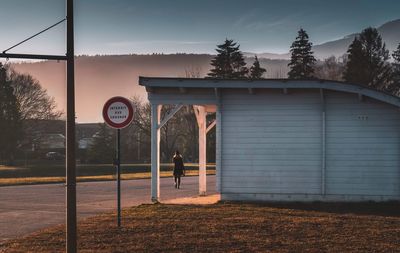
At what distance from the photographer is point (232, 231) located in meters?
11.5

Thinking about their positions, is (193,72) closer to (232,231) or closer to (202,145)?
(202,145)

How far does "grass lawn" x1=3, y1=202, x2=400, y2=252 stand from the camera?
9.96m

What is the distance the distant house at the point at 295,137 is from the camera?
1698 cm

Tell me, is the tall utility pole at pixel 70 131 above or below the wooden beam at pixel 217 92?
below

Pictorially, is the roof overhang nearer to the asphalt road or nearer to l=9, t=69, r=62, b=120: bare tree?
the asphalt road

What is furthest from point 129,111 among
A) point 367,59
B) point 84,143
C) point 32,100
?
point 84,143

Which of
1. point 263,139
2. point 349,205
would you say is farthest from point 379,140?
point 263,139

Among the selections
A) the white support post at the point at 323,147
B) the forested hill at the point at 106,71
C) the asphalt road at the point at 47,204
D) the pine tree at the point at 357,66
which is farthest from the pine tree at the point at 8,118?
the forested hill at the point at 106,71

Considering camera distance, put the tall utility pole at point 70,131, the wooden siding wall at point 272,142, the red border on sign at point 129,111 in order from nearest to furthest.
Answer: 1. the tall utility pole at point 70,131
2. the red border on sign at point 129,111
3. the wooden siding wall at point 272,142

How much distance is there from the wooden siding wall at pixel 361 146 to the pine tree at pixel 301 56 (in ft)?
182

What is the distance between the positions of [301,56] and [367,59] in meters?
11.5

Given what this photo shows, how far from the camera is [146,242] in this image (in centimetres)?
1043

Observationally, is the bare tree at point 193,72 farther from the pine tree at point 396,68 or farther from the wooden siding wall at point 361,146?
the wooden siding wall at point 361,146

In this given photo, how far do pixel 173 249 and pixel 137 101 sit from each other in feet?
255
